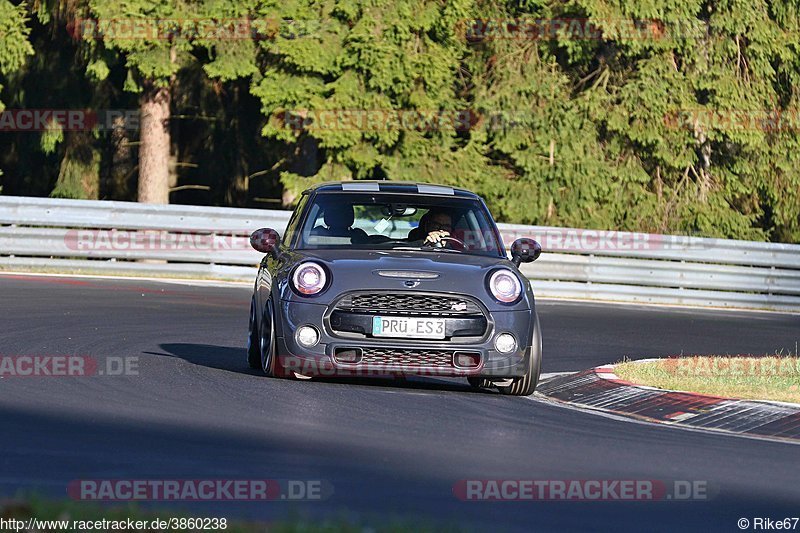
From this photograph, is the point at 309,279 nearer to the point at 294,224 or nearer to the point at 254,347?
the point at 294,224

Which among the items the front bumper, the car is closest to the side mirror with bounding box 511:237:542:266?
the car

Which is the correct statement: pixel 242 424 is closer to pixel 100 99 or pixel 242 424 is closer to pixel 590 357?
pixel 590 357

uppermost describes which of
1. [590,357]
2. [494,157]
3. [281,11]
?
[281,11]

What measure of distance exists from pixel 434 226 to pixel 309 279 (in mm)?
1448

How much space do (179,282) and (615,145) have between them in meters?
12.7

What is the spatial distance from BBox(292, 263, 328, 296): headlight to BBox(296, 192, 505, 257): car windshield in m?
0.68

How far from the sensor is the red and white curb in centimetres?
948

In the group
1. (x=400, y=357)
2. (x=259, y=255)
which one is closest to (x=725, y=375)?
(x=400, y=357)

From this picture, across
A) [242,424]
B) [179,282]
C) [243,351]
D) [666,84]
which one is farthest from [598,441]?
[666,84]

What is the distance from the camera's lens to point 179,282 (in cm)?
2094

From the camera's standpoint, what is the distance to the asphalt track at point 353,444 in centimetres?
625

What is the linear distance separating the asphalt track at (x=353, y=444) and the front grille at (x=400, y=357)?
23 cm

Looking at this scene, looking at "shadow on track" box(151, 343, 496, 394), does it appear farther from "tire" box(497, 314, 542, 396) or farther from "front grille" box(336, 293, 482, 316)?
"front grille" box(336, 293, 482, 316)

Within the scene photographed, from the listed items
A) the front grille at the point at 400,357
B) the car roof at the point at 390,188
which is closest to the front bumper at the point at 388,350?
the front grille at the point at 400,357
